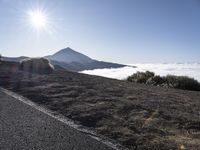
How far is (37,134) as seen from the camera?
6.03 metres

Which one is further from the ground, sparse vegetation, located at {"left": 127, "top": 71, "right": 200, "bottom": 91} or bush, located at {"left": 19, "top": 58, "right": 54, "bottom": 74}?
bush, located at {"left": 19, "top": 58, "right": 54, "bottom": 74}

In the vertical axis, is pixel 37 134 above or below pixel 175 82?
below

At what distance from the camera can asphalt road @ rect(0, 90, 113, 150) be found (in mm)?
5348

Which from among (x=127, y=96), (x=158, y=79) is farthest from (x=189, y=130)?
(x=158, y=79)

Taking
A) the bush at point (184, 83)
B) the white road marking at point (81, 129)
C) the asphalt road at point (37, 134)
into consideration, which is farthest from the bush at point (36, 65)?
the asphalt road at point (37, 134)

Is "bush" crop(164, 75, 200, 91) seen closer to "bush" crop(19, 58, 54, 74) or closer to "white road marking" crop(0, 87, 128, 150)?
"bush" crop(19, 58, 54, 74)

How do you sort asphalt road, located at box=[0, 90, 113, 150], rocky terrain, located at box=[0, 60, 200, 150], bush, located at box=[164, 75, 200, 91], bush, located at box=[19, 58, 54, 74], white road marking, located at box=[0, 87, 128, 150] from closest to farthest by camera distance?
asphalt road, located at box=[0, 90, 113, 150], white road marking, located at box=[0, 87, 128, 150], rocky terrain, located at box=[0, 60, 200, 150], bush, located at box=[164, 75, 200, 91], bush, located at box=[19, 58, 54, 74]

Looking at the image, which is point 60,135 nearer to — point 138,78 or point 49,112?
point 49,112

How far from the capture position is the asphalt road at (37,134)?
5.35 metres

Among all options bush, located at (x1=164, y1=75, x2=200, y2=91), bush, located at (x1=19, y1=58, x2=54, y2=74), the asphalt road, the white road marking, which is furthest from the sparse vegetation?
the asphalt road

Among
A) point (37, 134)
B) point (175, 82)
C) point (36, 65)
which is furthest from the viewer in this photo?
point (36, 65)

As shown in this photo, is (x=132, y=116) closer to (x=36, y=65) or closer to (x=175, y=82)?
(x=175, y=82)

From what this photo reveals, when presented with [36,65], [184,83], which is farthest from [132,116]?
[36,65]

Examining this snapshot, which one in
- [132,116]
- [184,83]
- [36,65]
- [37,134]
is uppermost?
[36,65]
